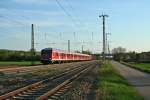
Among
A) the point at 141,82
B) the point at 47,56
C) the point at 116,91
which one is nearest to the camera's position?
the point at 116,91

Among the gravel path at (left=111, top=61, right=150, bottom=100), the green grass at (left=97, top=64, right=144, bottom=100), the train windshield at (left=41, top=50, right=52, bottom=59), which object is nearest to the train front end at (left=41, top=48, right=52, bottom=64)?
the train windshield at (left=41, top=50, right=52, bottom=59)

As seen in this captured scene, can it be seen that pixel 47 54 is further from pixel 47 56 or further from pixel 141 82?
pixel 141 82

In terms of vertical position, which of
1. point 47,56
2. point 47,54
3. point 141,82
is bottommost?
point 141,82

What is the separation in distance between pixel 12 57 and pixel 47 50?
A: 53.7 m

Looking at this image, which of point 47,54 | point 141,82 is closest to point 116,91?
point 141,82

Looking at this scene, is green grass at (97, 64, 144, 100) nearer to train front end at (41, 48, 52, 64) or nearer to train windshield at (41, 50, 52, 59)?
train windshield at (41, 50, 52, 59)

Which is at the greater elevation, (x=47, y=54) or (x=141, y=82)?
(x=47, y=54)

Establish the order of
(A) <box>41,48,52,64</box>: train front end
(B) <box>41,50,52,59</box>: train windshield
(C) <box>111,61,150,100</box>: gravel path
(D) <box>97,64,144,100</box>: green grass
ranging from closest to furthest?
(D) <box>97,64,144,100</box>: green grass, (C) <box>111,61,150,100</box>: gravel path, (B) <box>41,50,52,59</box>: train windshield, (A) <box>41,48,52,64</box>: train front end

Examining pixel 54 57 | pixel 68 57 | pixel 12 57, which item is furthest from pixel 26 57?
pixel 54 57

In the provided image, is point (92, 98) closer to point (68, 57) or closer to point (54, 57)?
point (54, 57)

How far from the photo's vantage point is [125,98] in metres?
14.8

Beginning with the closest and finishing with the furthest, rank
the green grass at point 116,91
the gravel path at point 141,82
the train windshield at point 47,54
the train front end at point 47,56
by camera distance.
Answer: the green grass at point 116,91, the gravel path at point 141,82, the train windshield at point 47,54, the train front end at point 47,56

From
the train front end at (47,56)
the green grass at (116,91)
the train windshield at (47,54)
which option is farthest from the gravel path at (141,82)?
the train front end at (47,56)

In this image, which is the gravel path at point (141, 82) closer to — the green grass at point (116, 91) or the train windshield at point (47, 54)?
the green grass at point (116, 91)
